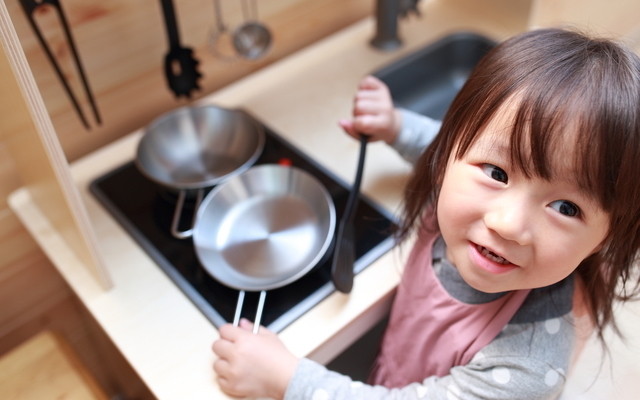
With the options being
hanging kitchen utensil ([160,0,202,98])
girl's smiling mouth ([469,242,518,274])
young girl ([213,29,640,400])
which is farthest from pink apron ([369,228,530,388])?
hanging kitchen utensil ([160,0,202,98])

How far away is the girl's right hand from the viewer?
2.78 feet

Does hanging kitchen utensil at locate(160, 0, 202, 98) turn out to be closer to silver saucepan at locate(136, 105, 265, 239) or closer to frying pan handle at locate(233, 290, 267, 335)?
silver saucepan at locate(136, 105, 265, 239)

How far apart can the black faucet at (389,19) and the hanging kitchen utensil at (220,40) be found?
28cm

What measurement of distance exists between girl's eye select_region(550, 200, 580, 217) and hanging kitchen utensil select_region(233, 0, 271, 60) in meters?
0.62

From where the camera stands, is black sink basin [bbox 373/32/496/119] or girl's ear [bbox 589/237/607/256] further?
black sink basin [bbox 373/32/496/119]

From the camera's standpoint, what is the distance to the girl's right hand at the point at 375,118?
33.3 inches

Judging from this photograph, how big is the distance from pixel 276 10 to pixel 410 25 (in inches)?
11.1

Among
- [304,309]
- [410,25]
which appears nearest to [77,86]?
[304,309]

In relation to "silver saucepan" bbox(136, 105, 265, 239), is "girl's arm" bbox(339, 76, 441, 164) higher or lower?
higher

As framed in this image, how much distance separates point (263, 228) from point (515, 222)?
39cm

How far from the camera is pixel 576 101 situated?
50 cm

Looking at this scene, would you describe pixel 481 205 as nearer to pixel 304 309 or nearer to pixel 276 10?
pixel 304 309

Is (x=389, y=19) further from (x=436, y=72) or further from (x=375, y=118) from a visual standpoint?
(x=375, y=118)

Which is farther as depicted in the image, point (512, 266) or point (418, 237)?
point (418, 237)
